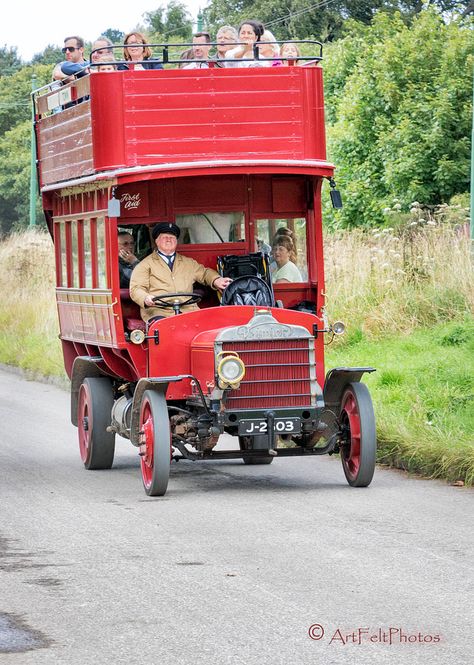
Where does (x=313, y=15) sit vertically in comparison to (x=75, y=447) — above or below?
above

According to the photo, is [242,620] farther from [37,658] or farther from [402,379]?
[402,379]

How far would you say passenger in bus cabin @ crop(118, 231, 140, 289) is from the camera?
513 inches

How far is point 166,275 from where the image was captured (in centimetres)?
1264

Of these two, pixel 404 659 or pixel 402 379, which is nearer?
pixel 404 659

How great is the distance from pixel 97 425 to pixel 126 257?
4.99ft

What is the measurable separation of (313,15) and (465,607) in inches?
1973

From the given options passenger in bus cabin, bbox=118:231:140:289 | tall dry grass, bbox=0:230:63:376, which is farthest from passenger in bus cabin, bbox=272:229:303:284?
tall dry grass, bbox=0:230:63:376

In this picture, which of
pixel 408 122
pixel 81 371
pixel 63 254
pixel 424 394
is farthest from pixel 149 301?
pixel 408 122

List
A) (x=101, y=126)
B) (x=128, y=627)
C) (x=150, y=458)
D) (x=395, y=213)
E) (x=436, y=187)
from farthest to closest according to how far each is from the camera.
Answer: (x=436, y=187) → (x=395, y=213) → (x=101, y=126) → (x=150, y=458) → (x=128, y=627)

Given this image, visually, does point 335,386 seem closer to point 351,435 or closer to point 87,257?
point 351,435

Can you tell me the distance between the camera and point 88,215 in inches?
531

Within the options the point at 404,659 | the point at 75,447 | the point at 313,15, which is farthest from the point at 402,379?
the point at 313,15

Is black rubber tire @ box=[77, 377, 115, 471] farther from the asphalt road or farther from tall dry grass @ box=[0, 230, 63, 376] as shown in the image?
tall dry grass @ box=[0, 230, 63, 376]

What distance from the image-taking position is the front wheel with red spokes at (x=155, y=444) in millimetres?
11289
